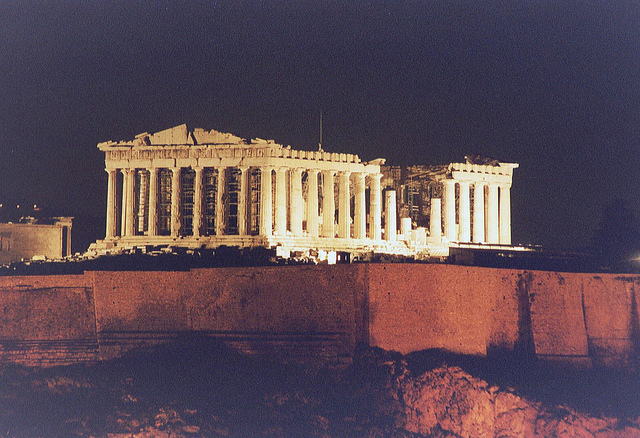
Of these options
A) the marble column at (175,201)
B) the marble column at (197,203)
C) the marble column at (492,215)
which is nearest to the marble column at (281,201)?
the marble column at (197,203)

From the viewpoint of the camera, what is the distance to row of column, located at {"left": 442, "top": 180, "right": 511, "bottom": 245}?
113m

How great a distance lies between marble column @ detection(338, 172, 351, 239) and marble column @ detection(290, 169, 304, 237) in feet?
9.18

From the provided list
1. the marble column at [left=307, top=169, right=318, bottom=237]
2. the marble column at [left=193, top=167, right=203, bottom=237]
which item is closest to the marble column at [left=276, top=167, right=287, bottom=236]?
the marble column at [left=307, top=169, right=318, bottom=237]

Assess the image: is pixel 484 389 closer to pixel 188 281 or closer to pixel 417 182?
pixel 188 281

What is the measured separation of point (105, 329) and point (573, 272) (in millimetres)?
25433

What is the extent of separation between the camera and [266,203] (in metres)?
105

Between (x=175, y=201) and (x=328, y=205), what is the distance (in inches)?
357

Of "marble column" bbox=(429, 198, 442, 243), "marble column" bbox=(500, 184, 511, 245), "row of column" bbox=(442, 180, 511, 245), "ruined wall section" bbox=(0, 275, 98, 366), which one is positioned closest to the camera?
"ruined wall section" bbox=(0, 275, 98, 366)

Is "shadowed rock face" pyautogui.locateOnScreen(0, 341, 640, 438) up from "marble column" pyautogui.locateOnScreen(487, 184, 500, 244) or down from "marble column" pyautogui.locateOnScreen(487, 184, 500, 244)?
down

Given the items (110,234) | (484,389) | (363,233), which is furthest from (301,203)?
(484,389)

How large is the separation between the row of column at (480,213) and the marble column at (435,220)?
9 centimetres

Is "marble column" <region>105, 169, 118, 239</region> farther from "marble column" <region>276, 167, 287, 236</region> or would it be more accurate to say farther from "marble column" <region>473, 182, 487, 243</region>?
"marble column" <region>473, 182, 487, 243</region>

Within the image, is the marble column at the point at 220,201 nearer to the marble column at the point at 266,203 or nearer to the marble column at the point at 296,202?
the marble column at the point at 266,203

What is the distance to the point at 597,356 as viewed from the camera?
316 feet
